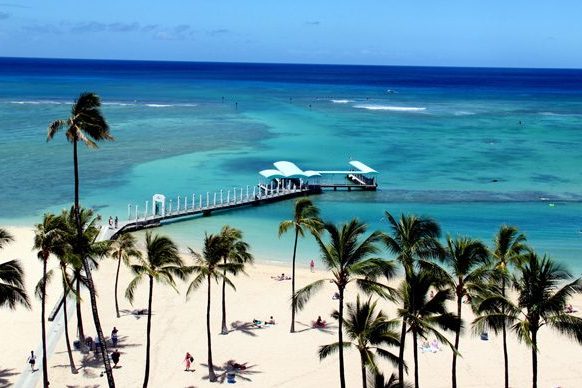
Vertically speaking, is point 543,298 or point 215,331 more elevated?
point 543,298

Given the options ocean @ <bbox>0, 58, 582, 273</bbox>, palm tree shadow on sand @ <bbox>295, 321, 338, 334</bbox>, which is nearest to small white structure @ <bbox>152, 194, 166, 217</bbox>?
ocean @ <bbox>0, 58, 582, 273</bbox>

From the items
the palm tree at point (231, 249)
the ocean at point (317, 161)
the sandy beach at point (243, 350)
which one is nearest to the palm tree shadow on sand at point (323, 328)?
the sandy beach at point (243, 350)

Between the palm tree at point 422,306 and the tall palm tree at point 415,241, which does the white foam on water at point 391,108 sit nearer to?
the tall palm tree at point 415,241

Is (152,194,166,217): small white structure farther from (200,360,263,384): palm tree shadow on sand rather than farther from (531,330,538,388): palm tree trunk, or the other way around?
(531,330,538,388): palm tree trunk

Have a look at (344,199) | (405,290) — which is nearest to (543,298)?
(405,290)

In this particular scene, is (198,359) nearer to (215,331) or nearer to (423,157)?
(215,331)

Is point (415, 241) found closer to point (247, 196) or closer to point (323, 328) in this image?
point (323, 328)
